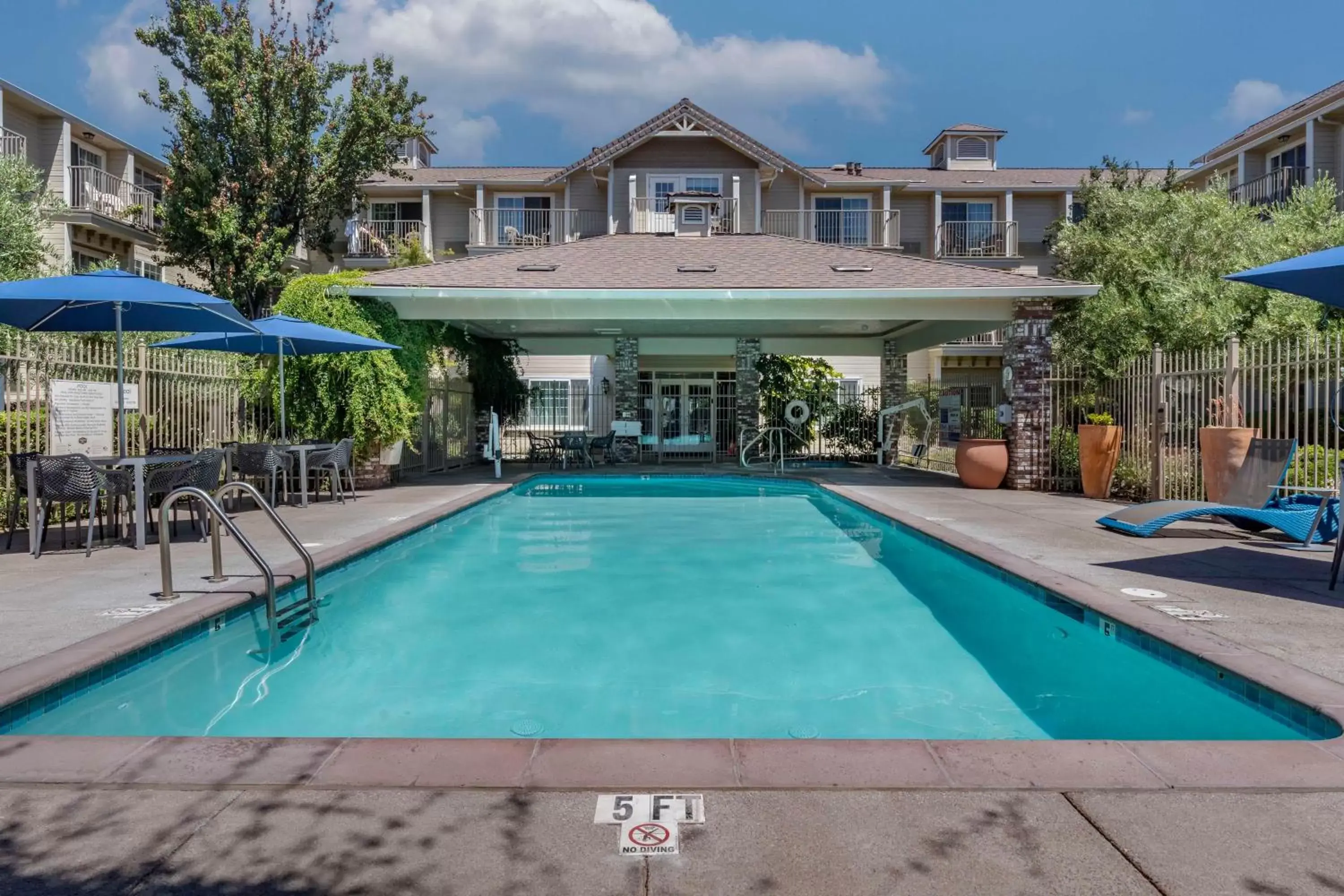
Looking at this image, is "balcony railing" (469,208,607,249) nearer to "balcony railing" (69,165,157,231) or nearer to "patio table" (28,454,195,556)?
"balcony railing" (69,165,157,231)

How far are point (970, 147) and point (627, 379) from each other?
707 inches

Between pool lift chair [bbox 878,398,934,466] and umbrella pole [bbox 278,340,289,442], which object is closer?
umbrella pole [bbox 278,340,289,442]

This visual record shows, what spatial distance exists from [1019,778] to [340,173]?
23286 mm

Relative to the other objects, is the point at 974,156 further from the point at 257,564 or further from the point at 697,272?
the point at 257,564

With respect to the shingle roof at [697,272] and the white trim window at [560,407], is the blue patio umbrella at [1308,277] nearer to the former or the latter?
the shingle roof at [697,272]

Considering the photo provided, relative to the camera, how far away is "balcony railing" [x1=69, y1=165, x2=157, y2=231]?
21.6m

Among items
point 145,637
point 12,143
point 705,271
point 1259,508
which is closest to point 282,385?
point 145,637

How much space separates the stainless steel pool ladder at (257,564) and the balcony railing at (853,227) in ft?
69.3

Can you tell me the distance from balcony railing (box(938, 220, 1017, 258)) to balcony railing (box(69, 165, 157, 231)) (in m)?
22.8

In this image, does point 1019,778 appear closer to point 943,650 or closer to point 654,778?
point 654,778

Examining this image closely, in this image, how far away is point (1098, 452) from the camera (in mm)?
11336

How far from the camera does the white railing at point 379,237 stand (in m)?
25.3

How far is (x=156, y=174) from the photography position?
25672 mm

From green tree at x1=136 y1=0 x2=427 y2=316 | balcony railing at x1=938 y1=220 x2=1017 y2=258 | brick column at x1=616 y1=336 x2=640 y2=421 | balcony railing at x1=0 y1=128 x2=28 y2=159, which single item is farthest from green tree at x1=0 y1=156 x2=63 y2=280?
balcony railing at x1=938 y1=220 x2=1017 y2=258
